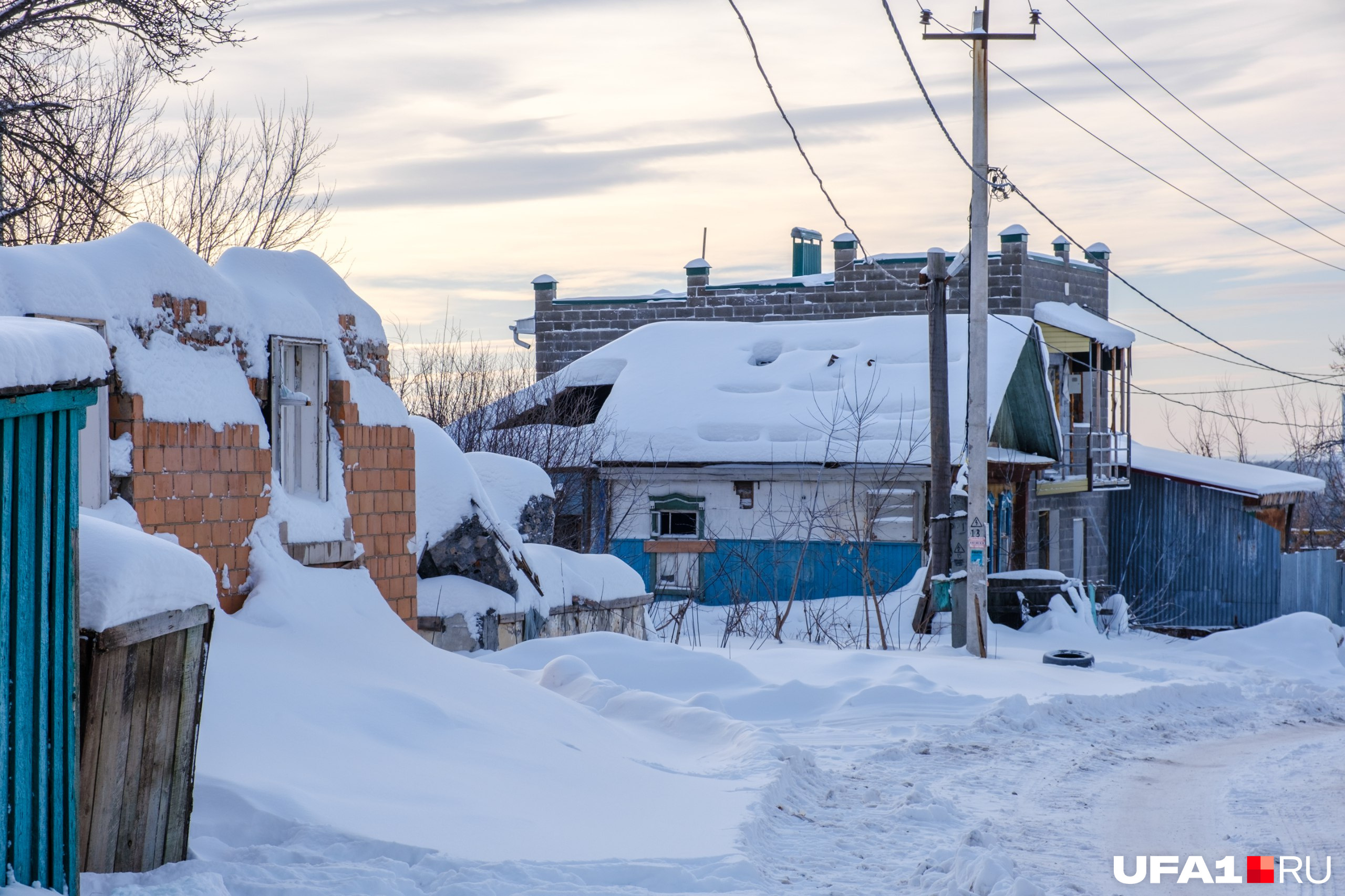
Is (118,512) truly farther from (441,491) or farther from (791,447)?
(791,447)

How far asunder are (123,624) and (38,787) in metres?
0.57

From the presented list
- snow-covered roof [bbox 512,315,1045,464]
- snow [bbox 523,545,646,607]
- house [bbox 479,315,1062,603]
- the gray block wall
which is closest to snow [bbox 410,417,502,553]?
snow [bbox 523,545,646,607]

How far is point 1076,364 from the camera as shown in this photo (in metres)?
27.1

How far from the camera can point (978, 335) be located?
14.0 meters

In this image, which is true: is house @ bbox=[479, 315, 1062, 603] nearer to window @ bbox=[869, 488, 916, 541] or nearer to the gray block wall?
window @ bbox=[869, 488, 916, 541]

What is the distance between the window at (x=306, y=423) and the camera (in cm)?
878

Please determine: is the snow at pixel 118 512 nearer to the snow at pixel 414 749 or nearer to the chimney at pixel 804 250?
the snow at pixel 414 749

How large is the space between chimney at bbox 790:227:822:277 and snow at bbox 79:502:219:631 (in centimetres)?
2754

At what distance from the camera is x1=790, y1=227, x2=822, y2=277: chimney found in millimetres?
31359

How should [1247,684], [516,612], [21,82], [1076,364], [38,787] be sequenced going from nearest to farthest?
1. [38,787]
2. [516,612]
3. [1247,684]
4. [21,82]
5. [1076,364]

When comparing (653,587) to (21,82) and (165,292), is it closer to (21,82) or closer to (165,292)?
(21,82)

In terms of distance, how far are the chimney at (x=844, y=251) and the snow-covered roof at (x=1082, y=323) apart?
4173mm

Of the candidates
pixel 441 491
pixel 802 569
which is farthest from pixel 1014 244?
pixel 441 491

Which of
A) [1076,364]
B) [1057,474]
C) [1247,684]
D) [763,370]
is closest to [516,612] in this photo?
[1247,684]
